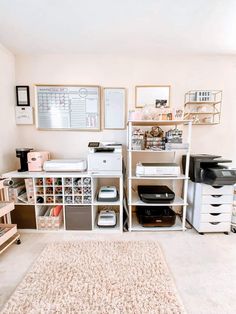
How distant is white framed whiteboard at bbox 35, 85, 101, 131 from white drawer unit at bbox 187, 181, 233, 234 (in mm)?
1580

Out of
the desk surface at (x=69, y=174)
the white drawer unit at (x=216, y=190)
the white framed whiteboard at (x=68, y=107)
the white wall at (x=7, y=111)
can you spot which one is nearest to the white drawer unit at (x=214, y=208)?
the white drawer unit at (x=216, y=190)

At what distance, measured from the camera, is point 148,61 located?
2.16 metres

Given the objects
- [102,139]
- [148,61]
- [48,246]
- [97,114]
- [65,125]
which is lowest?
[48,246]

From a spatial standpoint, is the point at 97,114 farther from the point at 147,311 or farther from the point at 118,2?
the point at 147,311

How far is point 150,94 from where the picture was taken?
2184 millimetres

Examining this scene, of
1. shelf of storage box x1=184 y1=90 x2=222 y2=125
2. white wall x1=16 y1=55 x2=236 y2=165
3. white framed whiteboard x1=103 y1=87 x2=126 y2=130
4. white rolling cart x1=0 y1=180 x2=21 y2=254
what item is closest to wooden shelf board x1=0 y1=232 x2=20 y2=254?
white rolling cart x1=0 y1=180 x2=21 y2=254

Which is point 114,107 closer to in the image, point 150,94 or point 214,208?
point 150,94

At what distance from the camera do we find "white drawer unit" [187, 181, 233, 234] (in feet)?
6.15

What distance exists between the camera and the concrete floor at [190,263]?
1146 mm

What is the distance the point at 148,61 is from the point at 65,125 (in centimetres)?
143

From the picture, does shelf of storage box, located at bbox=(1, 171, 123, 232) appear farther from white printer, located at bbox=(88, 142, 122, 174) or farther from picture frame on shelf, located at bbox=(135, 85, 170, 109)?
picture frame on shelf, located at bbox=(135, 85, 170, 109)

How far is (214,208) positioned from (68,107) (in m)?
2.25

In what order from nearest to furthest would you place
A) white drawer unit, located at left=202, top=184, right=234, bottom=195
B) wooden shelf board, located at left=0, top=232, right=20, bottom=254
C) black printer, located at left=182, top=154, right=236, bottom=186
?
wooden shelf board, located at left=0, top=232, right=20, bottom=254 < black printer, located at left=182, top=154, right=236, bottom=186 < white drawer unit, located at left=202, top=184, right=234, bottom=195

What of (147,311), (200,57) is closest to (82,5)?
(200,57)
